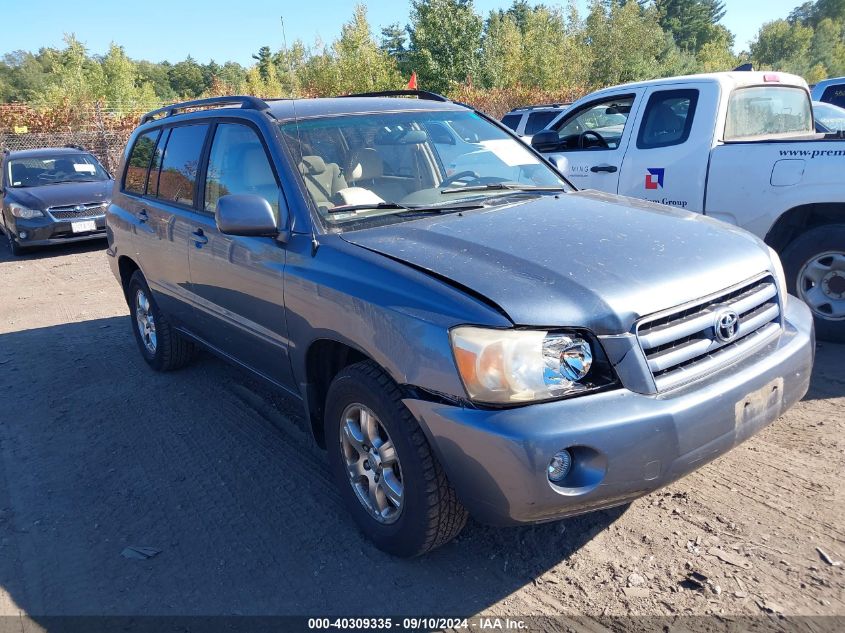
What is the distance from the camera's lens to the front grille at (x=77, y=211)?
11.3 m

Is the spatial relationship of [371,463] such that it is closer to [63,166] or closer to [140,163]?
[140,163]

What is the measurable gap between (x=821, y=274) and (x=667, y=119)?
1808mm

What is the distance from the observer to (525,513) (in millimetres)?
2367

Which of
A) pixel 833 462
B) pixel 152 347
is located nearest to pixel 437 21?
pixel 152 347

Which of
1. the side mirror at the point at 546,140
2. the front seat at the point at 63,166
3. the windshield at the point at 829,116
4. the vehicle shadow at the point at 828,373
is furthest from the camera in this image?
the front seat at the point at 63,166

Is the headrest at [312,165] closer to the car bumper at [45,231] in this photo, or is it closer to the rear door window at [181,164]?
the rear door window at [181,164]

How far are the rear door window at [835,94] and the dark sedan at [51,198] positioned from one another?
12.2 m

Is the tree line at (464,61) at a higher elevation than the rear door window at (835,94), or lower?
higher

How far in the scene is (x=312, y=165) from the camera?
11.3 feet

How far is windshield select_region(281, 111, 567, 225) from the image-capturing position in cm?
342

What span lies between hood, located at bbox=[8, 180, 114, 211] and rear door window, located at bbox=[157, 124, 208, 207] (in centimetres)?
755

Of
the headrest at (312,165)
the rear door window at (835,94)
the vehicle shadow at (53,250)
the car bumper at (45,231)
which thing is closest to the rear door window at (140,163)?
the headrest at (312,165)

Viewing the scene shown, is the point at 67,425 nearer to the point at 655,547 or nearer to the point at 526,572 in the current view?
the point at 526,572

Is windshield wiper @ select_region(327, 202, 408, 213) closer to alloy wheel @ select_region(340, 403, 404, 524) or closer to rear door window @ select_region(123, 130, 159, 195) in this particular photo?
alloy wheel @ select_region(340, 403, 404, 524)
